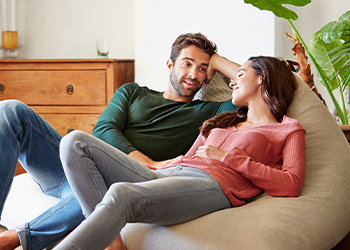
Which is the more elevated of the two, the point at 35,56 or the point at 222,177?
the point at 35,56

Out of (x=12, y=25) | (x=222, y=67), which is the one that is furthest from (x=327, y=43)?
(x=12, y=25)

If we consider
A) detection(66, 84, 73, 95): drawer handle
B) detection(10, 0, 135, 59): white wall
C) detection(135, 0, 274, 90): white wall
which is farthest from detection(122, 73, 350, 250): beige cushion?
detection(10, 0, 135, 59): white wall

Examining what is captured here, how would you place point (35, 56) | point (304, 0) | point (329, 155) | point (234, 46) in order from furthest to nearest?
point (35, 56) < point (234, 46) < point (304, 0) < point (329, 155)

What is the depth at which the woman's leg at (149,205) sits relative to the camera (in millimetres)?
896

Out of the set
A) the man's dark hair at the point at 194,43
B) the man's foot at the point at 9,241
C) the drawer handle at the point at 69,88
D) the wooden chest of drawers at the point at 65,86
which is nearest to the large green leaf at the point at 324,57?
the man's dark hair at the point at 194,43

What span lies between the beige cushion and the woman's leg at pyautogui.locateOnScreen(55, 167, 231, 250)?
4 centimetres

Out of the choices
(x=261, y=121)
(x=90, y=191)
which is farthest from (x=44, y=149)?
(x=261, y=121)

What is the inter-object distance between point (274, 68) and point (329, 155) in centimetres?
41

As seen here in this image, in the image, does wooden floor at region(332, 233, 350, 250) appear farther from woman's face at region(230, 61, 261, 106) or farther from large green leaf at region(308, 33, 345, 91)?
large green leaf at region(308, 33, 345, 91)

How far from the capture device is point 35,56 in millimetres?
3215

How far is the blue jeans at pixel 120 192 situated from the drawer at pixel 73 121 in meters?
1.41

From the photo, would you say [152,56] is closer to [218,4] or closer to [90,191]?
[218,4]

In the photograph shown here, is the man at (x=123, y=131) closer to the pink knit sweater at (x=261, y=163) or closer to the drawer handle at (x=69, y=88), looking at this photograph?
the pink knit sweater at (x=261, y=163)

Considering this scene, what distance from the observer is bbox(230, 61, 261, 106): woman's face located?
1.52m
